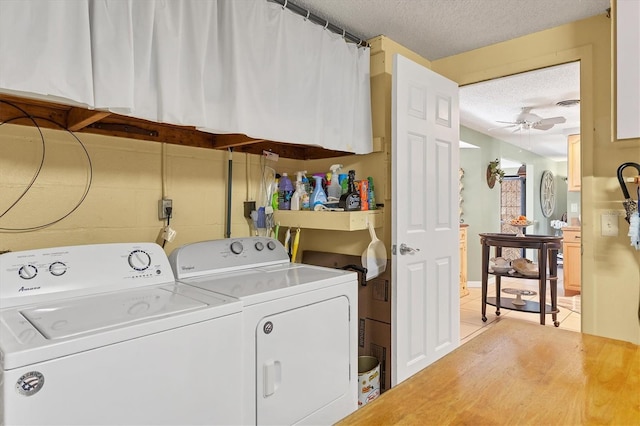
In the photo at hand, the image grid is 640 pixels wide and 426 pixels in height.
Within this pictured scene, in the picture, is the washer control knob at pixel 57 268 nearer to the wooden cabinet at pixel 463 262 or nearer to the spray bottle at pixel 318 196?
the spray bottle at pixel 318 196

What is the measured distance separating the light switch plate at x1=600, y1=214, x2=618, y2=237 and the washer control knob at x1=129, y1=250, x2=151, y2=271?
2361 millimetres

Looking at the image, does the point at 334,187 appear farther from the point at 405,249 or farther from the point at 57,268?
the point at 57,268

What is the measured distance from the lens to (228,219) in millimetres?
2182

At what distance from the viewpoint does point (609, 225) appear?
212cm

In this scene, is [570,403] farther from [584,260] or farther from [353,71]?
[353,71]

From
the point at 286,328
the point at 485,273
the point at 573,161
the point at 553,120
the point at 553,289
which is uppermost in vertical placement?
the point at 553,120

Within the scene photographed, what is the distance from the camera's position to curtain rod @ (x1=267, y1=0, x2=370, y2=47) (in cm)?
202

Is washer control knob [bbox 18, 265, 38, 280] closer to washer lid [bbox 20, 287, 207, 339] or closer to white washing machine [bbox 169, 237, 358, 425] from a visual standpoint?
washer lid [bbox 20, 287, 207, 339]

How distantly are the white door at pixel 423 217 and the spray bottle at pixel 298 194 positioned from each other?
0.59 meters

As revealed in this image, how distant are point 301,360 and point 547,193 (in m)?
8.02

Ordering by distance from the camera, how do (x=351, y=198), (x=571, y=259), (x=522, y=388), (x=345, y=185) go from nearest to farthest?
(x=522, y=388) → (x=351, y=198) → (x=345, y=185) → (x=571, y=259)

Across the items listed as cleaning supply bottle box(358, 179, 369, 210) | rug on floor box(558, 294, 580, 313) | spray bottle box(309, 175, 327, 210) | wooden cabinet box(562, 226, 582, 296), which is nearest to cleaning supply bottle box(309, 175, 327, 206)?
spray bottle box(309, 175, 327, 210)

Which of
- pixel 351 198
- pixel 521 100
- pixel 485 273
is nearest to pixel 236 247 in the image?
pixel 351 198

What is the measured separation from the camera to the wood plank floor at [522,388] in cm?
74
